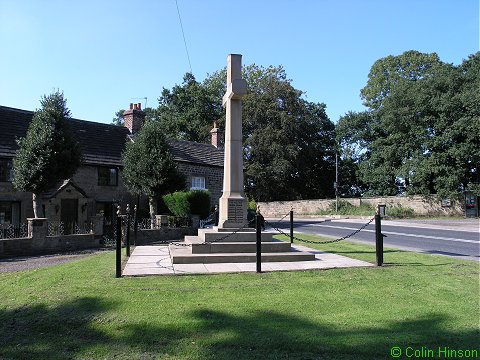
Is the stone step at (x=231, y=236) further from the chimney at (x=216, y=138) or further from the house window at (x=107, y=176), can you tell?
the chimney at (x=216, y=138)

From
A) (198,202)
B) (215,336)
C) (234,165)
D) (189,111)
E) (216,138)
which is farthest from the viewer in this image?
(189,111)

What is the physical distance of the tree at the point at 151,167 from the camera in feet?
72.7

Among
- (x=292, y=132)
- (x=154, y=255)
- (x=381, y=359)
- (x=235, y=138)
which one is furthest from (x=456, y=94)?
(x=381, y=359)

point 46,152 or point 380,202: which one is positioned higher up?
point 46,152

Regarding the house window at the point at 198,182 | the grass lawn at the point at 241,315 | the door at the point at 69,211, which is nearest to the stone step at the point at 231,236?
the grass lawn at the point at 241,315

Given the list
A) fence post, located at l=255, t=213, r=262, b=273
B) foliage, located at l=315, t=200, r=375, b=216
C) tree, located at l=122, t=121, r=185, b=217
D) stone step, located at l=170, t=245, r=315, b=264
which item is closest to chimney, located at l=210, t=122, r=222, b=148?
tree, located at l=122, t=121, r=185, b=217

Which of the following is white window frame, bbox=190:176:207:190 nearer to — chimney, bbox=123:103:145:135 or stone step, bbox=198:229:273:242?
Answer: chimney, bbox=123:103:145:135

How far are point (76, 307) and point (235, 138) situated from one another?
24.3 ft

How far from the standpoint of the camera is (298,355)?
449cm

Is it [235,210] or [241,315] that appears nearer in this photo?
[241,315]

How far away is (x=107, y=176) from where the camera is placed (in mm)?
26094

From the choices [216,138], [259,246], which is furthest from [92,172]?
[259,246]

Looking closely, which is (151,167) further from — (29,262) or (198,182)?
(29,262)

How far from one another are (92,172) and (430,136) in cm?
3072
